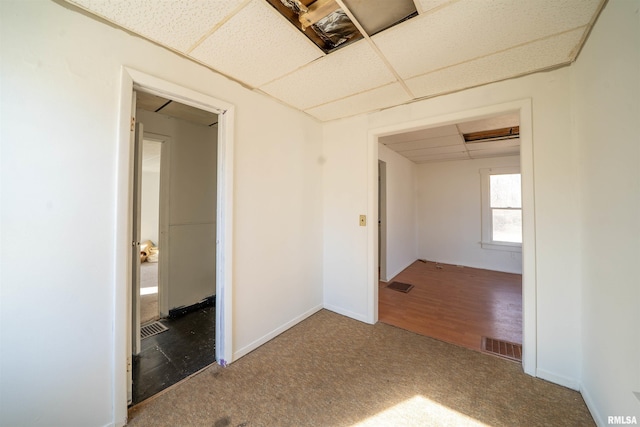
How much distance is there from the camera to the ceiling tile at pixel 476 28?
4.04 ft

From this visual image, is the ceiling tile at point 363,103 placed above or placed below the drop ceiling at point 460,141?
below

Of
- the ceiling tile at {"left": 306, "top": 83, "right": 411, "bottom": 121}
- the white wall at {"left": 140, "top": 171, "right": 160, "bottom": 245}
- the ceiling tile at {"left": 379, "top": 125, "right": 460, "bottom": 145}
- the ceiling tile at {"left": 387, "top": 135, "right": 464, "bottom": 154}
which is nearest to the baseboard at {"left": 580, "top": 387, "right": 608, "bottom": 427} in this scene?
the ceiling tile at {"left": 306, "top": 83, "right": 411, "bottom": 121}

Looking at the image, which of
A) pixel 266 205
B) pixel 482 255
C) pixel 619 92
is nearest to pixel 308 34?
pixel 266 205

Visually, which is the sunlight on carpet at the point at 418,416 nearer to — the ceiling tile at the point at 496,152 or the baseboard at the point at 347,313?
the baseboard at the point at 347,313

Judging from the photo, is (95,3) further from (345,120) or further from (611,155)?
(611,155)

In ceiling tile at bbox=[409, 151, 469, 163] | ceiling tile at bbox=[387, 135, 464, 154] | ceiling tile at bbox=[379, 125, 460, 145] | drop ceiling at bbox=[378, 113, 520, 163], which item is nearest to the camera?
drop ceiling at bbox=[378, 113, 520, 163]

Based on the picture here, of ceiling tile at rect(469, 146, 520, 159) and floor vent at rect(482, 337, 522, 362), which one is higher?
ceiling tile at rect(469, 146, 520, 159)

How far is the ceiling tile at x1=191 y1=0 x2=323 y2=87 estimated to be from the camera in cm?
132

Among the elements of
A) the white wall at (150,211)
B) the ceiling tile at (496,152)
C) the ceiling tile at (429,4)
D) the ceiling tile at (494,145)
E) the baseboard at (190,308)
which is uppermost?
the ceiling tile at (496,152)

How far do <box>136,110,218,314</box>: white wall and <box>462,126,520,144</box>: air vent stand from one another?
12.9 feet

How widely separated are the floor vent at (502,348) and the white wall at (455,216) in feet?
10.5

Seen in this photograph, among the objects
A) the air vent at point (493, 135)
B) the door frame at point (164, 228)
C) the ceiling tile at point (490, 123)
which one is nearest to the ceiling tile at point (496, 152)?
the air vent at point (493, 135)

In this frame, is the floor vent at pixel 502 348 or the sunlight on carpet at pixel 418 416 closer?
the sunlight on carpet at pixel 418 416

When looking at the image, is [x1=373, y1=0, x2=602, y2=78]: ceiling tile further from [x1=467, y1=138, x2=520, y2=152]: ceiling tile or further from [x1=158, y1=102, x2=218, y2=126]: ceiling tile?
[x1=467, y1=138, x2=520, y2=152]: ceiling tile
